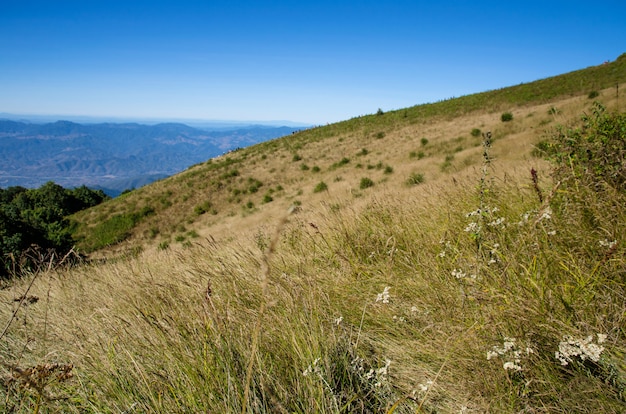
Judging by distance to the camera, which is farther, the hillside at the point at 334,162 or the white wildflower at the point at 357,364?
the hillside at the point at 334,162

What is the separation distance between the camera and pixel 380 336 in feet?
6.87

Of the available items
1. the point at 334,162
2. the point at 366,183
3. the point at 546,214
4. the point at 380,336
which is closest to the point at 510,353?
the point at 380,336

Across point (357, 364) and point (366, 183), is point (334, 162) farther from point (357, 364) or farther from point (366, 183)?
point (357, 364)

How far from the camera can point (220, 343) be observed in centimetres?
177

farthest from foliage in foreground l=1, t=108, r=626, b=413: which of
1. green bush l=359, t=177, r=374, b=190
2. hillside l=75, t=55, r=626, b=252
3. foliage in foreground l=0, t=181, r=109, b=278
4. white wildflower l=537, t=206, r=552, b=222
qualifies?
Answer: green bush l=359, t=177, r=374, b=190

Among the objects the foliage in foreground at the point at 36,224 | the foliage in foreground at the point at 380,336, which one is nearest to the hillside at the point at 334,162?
the foliage in foreground at the point at 36,224

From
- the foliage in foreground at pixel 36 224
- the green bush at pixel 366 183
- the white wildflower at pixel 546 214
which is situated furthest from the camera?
the green bush at pixel 366 183

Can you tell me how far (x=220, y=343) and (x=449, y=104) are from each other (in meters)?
35.5

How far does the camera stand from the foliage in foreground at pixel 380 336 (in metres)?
1.55

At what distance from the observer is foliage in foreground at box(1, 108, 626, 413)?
61.0 inches

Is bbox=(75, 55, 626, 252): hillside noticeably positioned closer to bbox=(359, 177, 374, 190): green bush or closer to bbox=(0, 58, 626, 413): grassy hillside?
bbox=(359, 177, 374, 190): green bush

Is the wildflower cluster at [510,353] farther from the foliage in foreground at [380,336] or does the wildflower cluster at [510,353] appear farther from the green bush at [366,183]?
the green bush at [366,183]

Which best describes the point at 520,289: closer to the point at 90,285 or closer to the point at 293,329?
the point at 293,329

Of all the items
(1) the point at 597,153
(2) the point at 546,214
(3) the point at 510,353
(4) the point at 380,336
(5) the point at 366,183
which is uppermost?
(1) the point at 597,153
